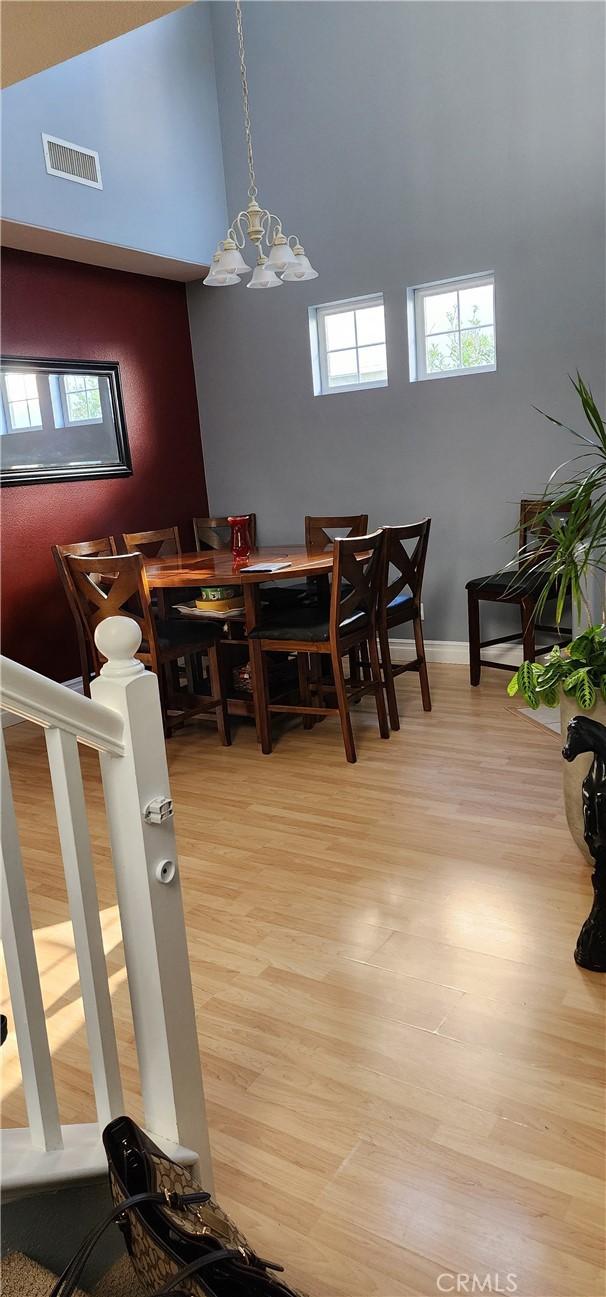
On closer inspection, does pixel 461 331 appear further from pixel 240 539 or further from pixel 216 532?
pixel 216 532

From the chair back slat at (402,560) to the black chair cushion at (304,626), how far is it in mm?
208

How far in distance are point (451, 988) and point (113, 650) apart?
50.6 inches

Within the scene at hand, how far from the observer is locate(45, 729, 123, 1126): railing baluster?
1144 mm

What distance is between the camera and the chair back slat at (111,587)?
356 cm

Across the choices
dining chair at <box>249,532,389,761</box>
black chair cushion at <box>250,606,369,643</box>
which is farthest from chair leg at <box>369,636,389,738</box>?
black chair cushion at <box>250,606,369,643</box>

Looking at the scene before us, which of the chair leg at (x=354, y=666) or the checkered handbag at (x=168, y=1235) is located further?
the chair leg at (x=354, y=666)

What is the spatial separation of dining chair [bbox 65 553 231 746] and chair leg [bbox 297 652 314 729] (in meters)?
0.37

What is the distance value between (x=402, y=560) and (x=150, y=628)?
117 centimetres

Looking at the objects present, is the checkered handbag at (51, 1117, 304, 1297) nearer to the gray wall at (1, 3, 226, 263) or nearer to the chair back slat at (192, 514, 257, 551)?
the gray wall at (1, 3, 226, 263)

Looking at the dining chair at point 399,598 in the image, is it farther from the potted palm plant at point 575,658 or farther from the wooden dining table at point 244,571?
the potted palm plant at point 575,658

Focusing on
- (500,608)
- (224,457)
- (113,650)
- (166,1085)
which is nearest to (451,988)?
(166,1085)

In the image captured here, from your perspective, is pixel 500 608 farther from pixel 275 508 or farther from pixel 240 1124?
pixel 240 1124

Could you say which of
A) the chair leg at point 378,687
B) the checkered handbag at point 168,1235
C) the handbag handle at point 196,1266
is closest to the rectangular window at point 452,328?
the chair leg at point 378,687

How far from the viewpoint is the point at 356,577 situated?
3.42 meters
